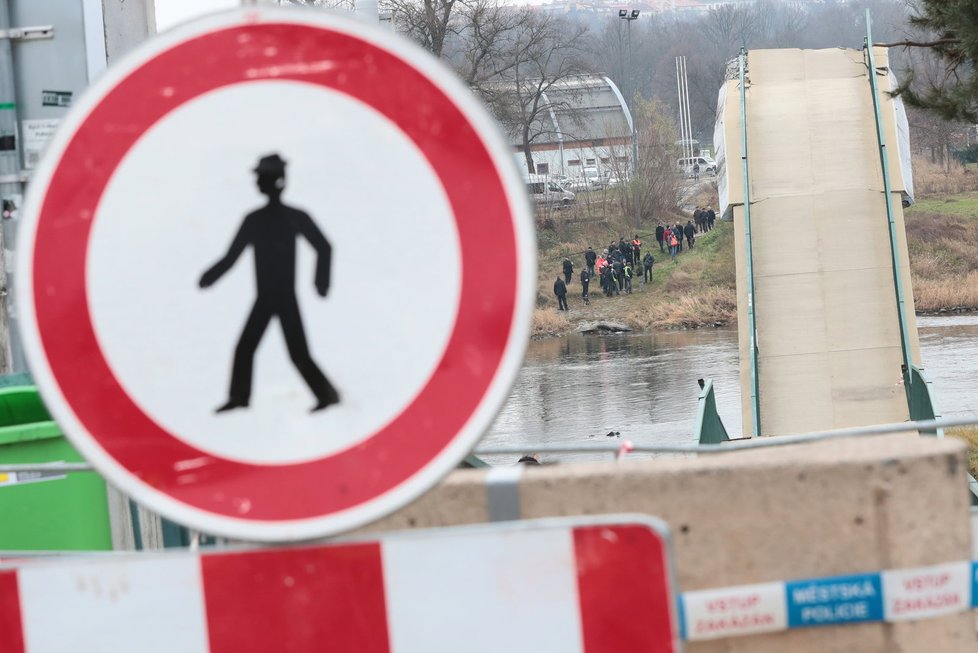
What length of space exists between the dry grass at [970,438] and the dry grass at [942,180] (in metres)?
44.7

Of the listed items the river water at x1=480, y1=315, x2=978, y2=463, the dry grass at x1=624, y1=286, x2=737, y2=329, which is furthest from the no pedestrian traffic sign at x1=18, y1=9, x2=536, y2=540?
the dry grass at x1=624, y1=286, x2=737, y2=329

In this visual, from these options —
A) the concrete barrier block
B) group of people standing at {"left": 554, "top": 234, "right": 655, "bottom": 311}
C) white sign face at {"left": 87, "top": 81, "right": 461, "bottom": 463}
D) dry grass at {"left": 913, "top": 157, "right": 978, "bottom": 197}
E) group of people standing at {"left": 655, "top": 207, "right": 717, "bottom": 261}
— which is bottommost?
the concrete barrier block

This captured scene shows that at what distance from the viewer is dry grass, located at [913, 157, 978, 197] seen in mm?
57750

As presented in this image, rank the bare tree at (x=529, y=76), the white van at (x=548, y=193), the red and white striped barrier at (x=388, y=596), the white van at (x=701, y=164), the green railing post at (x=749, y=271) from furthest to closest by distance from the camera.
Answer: the white van at (x=701, y=164) < the white van at (x=548, y=193) < the bare tree at (x=529, y=76) < the green railing post at (x=749, y=271) < the red and white striped barrier at (x=388, y=596)

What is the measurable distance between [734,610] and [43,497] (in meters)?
2.83

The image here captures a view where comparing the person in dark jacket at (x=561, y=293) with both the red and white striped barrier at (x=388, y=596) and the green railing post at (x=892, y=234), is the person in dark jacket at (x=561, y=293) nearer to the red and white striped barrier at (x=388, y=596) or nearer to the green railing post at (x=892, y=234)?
the green railing post at (x=892, y=234)

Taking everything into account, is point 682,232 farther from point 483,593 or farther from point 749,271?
point 483,593

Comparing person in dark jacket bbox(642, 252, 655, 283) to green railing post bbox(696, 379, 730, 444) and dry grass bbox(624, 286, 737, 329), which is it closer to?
dry grass bbox(624, 286, 737, 329)

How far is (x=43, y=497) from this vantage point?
16.0 feet

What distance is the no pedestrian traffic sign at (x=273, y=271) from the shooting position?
1.94 m

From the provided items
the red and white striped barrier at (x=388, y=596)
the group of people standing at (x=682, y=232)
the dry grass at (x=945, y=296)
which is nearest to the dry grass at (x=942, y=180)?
the group of people standing at (x=682, y=232)

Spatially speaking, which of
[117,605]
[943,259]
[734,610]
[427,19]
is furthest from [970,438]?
[427,19]

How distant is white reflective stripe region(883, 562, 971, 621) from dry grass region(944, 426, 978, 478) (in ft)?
33.8

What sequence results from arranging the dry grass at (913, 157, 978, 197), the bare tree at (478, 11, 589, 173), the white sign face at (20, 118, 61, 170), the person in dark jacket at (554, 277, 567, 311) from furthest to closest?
the dry grass at (913, 157, 978, 197) → the bare tree at (478, 11, 589, 173) → the person in dark jacket at (554, 277, 567, 311) → the white sign face at (20, 118, 61, 170)
